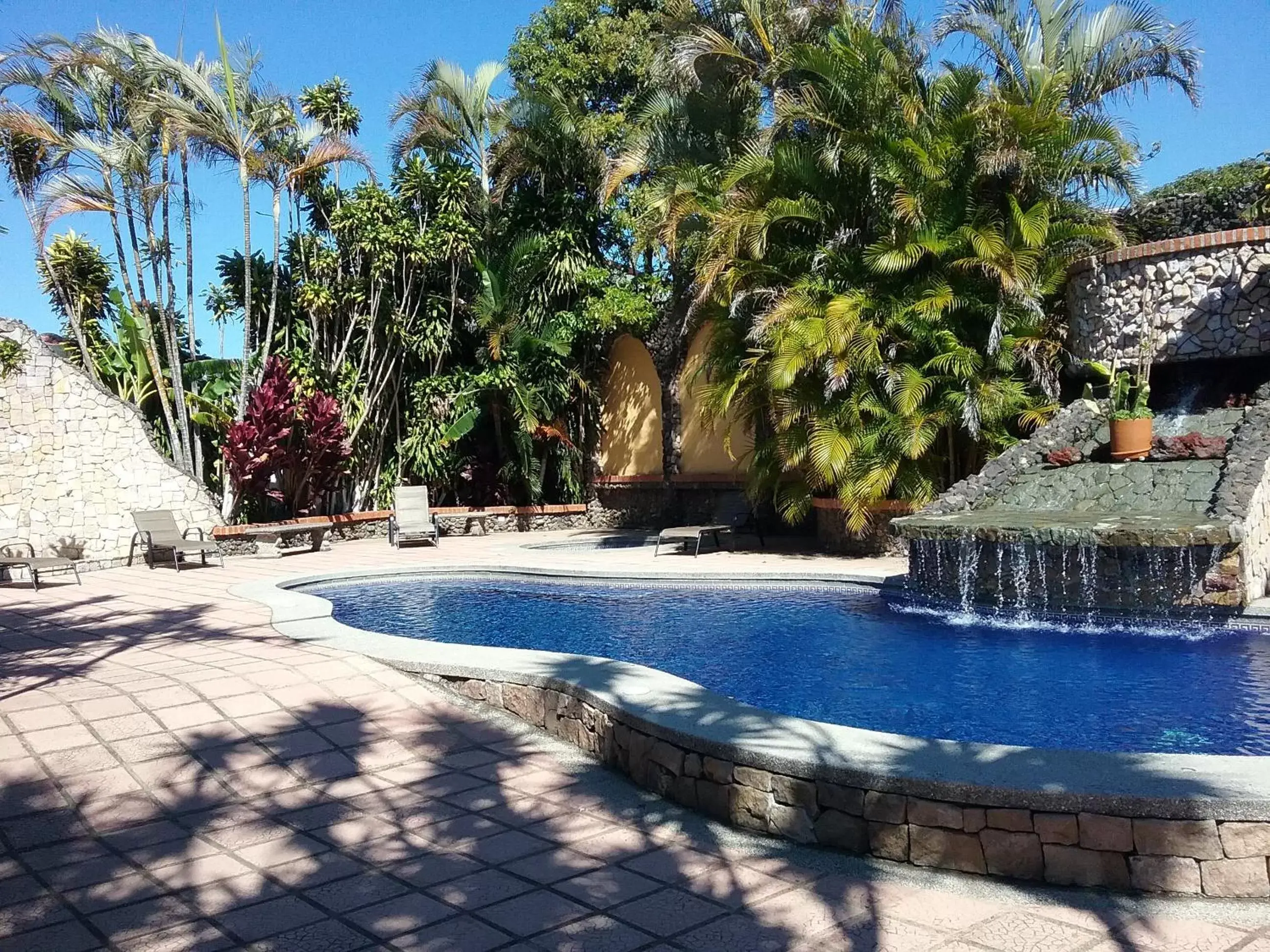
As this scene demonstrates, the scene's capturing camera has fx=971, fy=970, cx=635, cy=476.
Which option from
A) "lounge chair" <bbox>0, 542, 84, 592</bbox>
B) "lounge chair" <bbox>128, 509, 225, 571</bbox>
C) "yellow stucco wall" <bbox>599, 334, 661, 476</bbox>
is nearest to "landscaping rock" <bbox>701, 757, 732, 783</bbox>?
"lounge chair" <bbox>0, 542, 84, 592</bbox>

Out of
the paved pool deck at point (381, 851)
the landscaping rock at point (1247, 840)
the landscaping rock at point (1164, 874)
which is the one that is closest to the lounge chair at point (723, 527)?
the paved pool deck at point (381, 851)

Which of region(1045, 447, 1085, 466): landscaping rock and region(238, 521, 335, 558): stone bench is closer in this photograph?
region(1045, 447, 1085, 466): landscaping rock

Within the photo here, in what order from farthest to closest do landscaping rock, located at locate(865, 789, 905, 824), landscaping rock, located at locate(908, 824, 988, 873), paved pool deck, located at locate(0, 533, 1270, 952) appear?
landscaping rock, located at locate(865, 789, 905, 824), landscaping rock, located at locate(908, 824, 988, 873), paved pool deck, located at locate(0, 533, 1270, 952)

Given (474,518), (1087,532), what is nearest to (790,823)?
(1087,532)

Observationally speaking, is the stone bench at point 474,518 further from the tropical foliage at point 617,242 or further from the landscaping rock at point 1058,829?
the landscaping rock at point 1058,829

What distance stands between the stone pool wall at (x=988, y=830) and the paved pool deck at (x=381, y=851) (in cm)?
8

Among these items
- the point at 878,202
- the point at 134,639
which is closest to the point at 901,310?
the point at 878,202

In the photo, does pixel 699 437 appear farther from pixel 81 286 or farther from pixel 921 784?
pixel 921 784

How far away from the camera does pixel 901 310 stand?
11875 millimetres

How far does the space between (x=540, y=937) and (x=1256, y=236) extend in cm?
1174

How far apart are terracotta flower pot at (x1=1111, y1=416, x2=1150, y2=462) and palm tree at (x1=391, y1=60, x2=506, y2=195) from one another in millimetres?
12619

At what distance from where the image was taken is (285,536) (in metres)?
15.7

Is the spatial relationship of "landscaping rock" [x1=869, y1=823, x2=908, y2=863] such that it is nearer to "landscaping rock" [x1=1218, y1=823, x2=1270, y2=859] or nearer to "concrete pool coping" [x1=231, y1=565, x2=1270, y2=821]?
"concrete pool coping" [x1=231, y1=565, x2=1270, y2=821]

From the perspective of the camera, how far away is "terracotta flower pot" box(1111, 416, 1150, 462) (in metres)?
10.6
